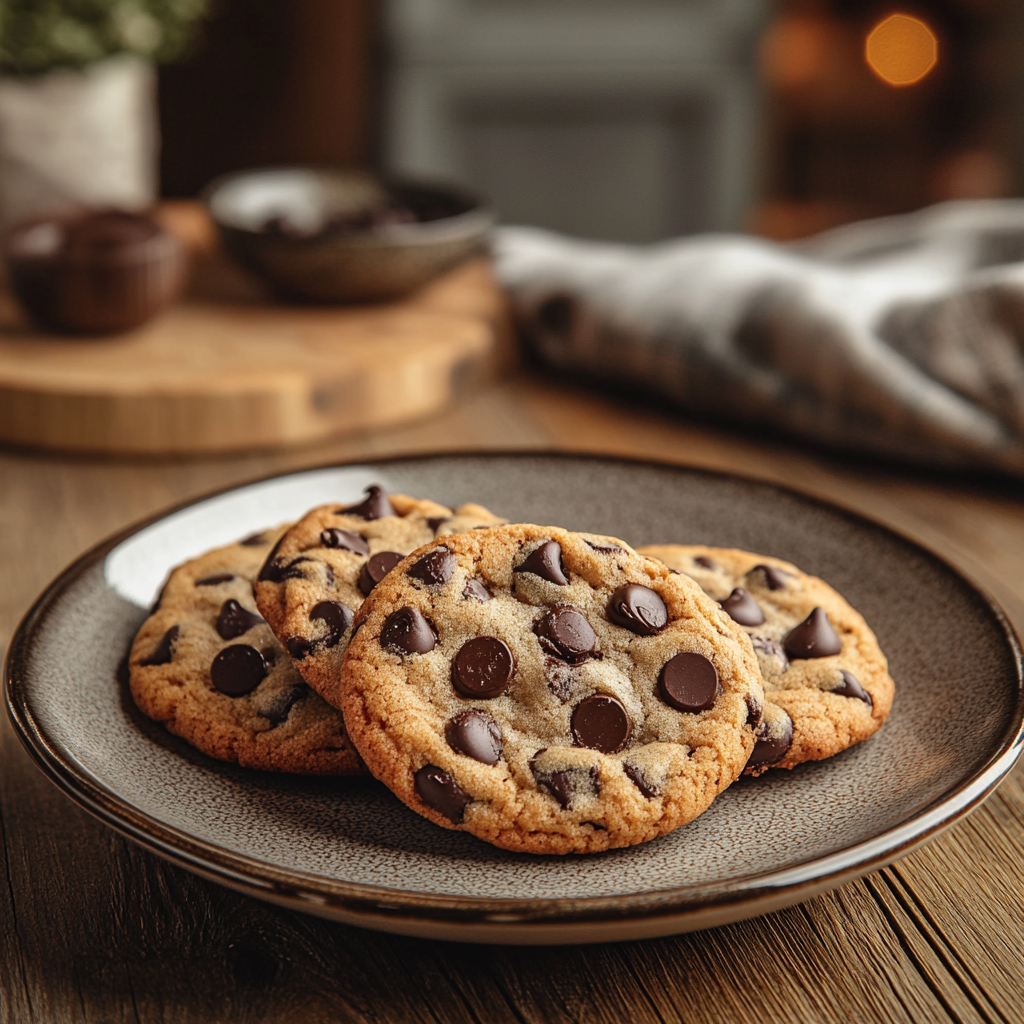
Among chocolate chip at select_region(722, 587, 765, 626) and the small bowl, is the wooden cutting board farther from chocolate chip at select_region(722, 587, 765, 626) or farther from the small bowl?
chocolate chip at select_region(722, 587, 765, 626)

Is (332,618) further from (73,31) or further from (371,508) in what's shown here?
(73,31)

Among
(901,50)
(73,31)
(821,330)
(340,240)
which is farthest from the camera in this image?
(901,50)

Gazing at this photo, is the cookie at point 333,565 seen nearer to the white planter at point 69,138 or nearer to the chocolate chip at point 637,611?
the chocolate chip at point 637,611

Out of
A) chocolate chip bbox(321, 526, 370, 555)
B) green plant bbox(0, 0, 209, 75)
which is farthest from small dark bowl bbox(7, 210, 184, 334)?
chocolate chip bbox(321, 526, 370, 555)

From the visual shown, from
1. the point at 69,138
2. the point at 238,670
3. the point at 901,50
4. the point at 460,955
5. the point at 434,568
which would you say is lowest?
the point at 460,955

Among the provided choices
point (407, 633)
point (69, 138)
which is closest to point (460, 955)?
point (407, 633)

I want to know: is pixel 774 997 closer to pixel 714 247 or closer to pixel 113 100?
pixel 714 247

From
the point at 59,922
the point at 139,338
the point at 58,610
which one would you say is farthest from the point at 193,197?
the point at 59,922
